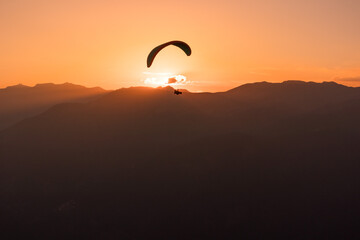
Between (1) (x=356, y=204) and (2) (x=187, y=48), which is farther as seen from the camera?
(1) (x=356, y=204)

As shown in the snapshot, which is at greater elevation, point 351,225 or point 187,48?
point 187,48

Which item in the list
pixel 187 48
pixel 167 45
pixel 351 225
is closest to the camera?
pixel 167 45

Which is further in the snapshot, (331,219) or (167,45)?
(331,219)

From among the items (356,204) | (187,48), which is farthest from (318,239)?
(187,48)

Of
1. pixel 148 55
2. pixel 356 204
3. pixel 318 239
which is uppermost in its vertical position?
pixel 148 55

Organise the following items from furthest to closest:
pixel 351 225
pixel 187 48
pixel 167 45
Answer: pixel 351 225 → pixel 187 48 → pixel 167 45

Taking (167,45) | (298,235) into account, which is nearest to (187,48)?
(167,45)

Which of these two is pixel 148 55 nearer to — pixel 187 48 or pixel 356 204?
pixel 187 48

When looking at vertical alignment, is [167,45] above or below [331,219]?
above

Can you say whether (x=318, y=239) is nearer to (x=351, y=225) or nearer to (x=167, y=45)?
(x=351, y=225)
